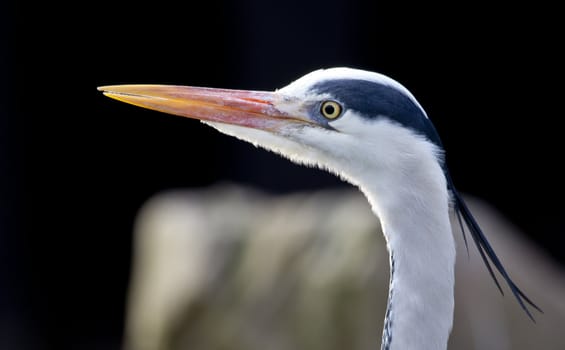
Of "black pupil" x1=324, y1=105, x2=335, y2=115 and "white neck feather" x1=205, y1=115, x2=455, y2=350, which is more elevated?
"black pupil" x1=324, y1=105, x2=335, y2=115

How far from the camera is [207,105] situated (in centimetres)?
171

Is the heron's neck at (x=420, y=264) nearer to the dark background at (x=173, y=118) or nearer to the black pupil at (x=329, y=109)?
the black pupil at (x=329, y=109)

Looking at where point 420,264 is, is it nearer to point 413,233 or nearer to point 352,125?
point 413,233

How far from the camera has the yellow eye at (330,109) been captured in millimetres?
1632

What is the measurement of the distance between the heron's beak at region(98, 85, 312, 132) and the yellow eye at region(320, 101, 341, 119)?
65mm

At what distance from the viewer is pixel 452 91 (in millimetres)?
4629

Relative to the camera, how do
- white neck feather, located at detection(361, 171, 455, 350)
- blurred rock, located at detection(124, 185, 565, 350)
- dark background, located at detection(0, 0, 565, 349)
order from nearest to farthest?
1. white neck feather, located at detection(361, 171, 455, 350)
2. blurred rock, located at detection(124, 185, 565, 350)
3. dark background, located at detection(0, 0, 565, 349)

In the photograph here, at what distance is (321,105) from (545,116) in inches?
130

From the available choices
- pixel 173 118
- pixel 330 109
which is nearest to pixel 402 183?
pixel 330 109

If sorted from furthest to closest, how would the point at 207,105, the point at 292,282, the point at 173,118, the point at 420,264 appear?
1. the point at 173,118
2. the point at 292,282
3. the point at 207,105
4. the point at 420,264

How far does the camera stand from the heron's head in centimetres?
157

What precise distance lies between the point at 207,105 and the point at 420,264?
20.3 inches

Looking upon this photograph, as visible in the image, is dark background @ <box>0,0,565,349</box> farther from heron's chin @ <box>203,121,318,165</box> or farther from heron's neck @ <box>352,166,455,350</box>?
heron's neck @ <box>352,166,455,350</box>

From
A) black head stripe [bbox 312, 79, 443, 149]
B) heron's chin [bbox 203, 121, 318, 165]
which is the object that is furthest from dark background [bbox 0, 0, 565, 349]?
black head stripe [bbox 312, 79, 443, 149]
